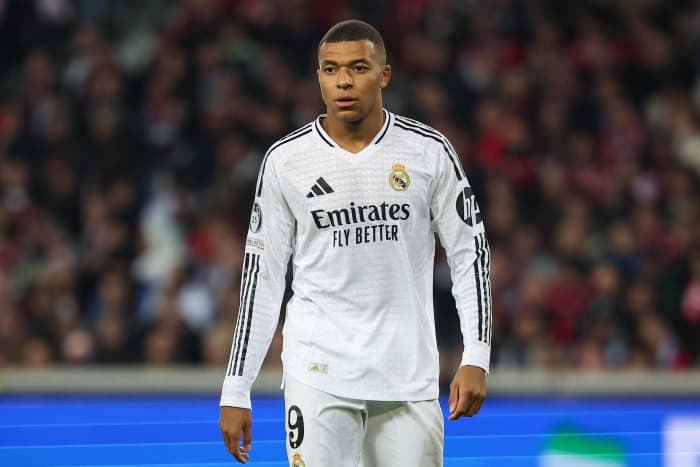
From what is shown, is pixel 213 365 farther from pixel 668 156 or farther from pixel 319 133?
pixel 319 133

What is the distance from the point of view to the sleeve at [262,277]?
347 cm

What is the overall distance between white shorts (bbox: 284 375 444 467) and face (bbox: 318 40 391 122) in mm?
742

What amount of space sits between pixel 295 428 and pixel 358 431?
0.17 meters

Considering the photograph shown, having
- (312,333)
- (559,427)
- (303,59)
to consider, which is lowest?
(559,427)

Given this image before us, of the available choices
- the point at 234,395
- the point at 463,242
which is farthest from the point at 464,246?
the point at 234,395

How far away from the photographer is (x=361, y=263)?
11.1 ft

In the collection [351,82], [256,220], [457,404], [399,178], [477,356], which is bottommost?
[457,404]

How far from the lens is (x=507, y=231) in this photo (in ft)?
27.1

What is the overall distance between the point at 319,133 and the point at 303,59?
657 cm

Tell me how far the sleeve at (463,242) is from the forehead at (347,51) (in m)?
0.34

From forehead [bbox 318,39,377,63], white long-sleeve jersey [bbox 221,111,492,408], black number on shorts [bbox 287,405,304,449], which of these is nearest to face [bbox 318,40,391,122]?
forehead [bbox 318,39,377,63]

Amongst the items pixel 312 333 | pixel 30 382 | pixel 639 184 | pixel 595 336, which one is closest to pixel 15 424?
pixel 30 382

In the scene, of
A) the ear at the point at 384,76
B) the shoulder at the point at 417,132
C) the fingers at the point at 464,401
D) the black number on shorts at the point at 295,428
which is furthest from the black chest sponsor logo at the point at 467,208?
the black number on shorts at the point at 295,428

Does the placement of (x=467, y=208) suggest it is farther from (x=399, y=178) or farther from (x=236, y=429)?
(x=236, y=429)
